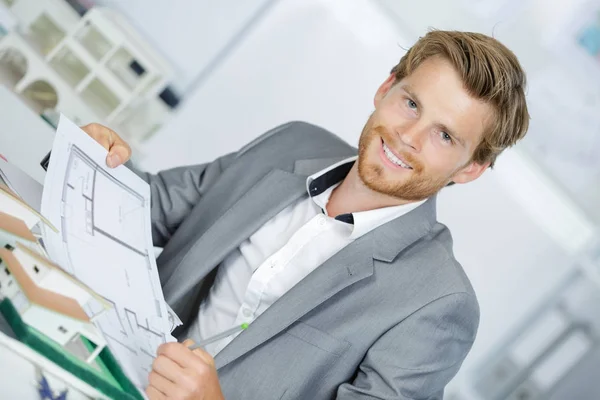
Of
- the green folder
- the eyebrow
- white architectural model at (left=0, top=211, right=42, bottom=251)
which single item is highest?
the eyebrow

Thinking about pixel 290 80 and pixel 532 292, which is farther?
pixel 290 80

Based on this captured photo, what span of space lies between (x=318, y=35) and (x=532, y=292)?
986 millimetres

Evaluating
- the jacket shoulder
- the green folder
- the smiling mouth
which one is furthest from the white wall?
the green folder

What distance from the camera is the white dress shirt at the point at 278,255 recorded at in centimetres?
126

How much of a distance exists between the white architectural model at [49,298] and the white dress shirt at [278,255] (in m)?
0.50

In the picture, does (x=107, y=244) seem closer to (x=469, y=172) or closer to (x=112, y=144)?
(x=112, y=144)

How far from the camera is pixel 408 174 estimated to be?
1277mm

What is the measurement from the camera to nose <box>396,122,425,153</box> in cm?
127

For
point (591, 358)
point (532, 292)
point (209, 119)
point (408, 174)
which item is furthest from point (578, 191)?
point (209, 119)

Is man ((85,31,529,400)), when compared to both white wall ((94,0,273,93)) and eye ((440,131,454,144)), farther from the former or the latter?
white wall ((94,0,273,93))

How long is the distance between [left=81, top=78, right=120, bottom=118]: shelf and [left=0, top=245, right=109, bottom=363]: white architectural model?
60.6 inches

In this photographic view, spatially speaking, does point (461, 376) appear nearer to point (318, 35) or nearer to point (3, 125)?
point (318, 35)

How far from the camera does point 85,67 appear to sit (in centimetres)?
222

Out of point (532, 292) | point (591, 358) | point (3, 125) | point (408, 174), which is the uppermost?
point (408, 174)
